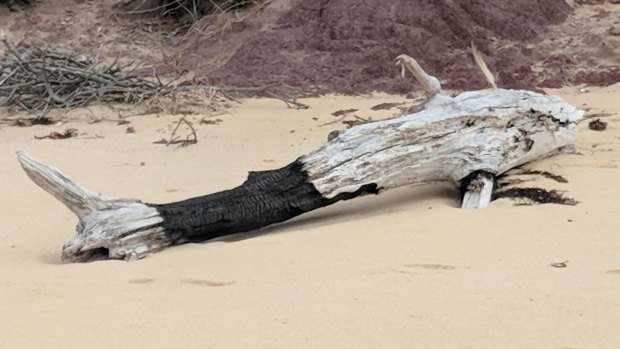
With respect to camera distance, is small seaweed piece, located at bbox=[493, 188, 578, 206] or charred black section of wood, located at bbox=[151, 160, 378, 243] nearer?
charred black section of wood, located at bbox=[151, 160, 378, 243]

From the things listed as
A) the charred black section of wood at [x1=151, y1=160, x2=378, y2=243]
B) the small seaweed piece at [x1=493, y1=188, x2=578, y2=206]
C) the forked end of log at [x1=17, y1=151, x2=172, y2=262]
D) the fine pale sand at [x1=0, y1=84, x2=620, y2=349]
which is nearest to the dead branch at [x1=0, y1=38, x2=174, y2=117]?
the fine pale sand at [x1=0, y1=84, x2=620, y2=349]

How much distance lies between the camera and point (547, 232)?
383 cm

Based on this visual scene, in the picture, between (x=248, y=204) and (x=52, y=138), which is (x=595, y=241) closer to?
(x=248, y=204)

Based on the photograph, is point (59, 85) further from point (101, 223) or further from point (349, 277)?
point (349, 277)

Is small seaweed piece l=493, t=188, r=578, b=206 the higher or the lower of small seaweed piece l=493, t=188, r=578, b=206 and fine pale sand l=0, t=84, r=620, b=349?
the higher

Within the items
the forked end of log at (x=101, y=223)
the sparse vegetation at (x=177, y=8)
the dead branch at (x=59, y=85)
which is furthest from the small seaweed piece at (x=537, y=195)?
the sparse vegetation at (x=177, y=8)

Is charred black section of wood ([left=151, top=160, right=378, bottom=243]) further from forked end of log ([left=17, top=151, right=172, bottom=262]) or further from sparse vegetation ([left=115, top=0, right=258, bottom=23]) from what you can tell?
sparse vegetation ([left=115, top=0, right=258, bottom=23])

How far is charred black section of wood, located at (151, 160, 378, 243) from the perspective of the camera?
13.4ft

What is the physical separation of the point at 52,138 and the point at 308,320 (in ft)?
13.7

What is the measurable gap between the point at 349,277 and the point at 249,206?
91 centimetres

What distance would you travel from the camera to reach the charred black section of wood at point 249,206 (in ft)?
13.4

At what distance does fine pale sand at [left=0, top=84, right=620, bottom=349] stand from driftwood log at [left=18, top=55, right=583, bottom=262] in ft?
0.35

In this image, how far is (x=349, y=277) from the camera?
341cm

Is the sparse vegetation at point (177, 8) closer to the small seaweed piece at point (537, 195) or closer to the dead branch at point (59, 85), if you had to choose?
the dead branch at point (59, 85)
